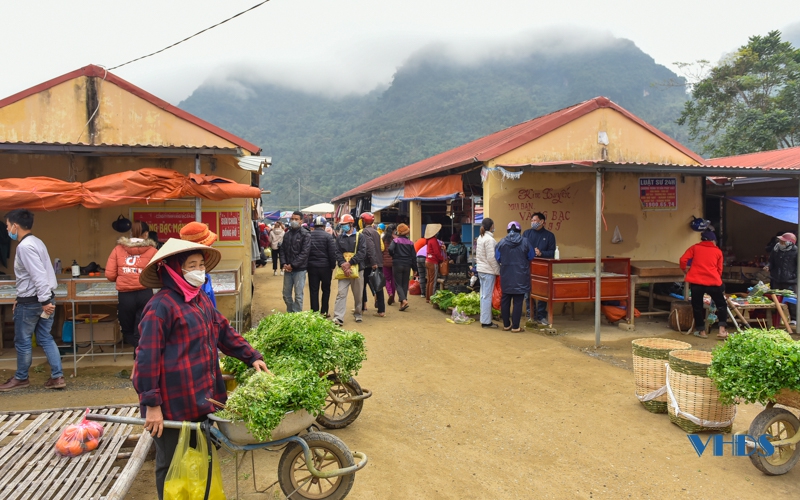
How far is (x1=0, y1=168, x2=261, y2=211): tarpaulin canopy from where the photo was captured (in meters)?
6.38

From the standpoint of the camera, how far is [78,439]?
3566 mm

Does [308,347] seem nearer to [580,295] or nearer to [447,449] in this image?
[447,449]

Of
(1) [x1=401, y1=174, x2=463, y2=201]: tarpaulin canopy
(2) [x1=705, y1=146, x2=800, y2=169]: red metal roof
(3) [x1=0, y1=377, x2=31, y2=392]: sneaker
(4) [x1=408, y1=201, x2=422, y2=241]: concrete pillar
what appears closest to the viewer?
(3) [x1=0, y1=377, x2=31, y2=392]: sneaker

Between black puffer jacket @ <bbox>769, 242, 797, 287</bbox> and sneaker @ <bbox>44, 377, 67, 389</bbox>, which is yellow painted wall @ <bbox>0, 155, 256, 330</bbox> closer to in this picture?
sneaker @ <bbox>44, 377, 67, 389</bbox>

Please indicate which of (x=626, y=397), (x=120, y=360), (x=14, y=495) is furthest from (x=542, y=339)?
(x=14, y=495)

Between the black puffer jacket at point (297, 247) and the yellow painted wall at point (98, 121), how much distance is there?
1.85 meters

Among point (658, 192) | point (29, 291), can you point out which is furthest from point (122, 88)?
point (658, 192)

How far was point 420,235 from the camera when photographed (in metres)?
14.4

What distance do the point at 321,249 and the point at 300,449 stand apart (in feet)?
20.6

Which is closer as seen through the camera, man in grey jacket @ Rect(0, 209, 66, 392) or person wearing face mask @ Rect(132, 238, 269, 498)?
person wearing face mask @ Rect(132, 238, 269, 498)

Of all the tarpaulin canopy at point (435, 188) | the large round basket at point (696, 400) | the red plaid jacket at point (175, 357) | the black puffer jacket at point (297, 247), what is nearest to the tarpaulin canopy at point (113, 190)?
the black puffer jacket at point (297, 247)

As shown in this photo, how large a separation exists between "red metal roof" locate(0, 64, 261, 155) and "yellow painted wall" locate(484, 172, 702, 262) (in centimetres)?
484

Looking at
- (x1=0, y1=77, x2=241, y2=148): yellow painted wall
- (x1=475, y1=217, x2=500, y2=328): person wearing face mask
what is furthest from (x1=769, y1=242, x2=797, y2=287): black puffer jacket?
(x1=0, y1=77, x2=241, y2=148): yellow painted wall

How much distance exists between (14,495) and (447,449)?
3.08 m
